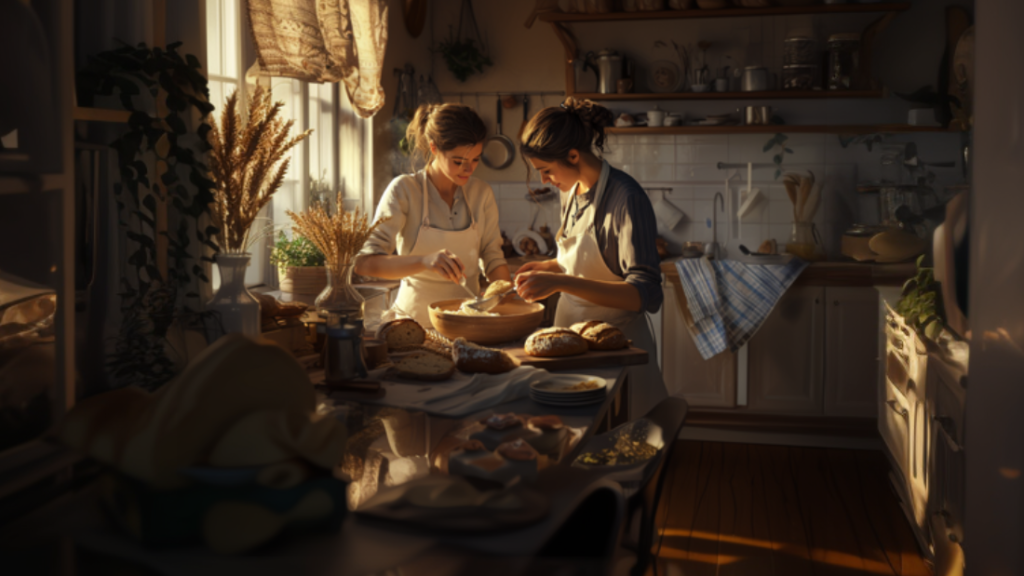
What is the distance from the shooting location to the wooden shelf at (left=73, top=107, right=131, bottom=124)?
1.41 metres

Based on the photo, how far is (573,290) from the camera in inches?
96.4

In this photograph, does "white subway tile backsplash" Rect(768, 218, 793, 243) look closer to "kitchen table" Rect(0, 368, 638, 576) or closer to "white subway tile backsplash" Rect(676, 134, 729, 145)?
"white subway tile backsplash" Rect(676, 134, 729, 145)

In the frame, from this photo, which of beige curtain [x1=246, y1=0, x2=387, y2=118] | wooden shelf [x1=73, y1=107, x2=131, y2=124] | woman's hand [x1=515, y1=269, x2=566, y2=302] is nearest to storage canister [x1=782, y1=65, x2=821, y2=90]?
beige curtain [x1=246, y1=0, x2=387, y2=118]

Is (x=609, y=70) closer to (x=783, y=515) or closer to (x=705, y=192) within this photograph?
(x=705, y=192)

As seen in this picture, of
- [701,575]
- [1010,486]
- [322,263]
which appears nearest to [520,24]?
[322,263]

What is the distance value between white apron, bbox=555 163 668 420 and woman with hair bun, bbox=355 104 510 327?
317 millimetres

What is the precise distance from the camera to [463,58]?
525 centimetres

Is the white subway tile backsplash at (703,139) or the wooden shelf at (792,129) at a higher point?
the wooden shelf at (792,129)

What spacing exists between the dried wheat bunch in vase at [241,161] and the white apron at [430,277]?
1.24 m

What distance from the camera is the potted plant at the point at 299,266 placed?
3203 millimetres

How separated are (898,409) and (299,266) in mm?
2455

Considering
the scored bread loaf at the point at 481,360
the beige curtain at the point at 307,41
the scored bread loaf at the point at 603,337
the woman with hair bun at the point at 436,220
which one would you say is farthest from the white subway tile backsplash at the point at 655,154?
the scored bread loaf at the point at 481,360

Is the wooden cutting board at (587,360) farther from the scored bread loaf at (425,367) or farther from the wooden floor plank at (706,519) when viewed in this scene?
the wooden floor plank at (706,519)

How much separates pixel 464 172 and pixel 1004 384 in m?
1.75
